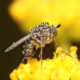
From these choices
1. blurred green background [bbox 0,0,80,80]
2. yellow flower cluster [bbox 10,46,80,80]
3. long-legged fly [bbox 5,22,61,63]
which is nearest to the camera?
yellow flower cluster [bbox 10,46,80,80]

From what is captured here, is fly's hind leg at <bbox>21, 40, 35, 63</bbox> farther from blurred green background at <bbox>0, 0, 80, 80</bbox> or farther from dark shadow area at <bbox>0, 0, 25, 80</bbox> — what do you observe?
dark shadow area at <bbox>0, 0, 25, 80</bbox>

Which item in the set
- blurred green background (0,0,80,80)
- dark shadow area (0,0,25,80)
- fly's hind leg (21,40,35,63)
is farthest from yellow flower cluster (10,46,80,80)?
dark shadow area (0,0,25,80)

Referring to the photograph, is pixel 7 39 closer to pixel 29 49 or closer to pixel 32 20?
pixel 32 20

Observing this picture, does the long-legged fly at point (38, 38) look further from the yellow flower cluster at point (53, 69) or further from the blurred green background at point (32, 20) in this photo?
the blurred green background at point (32, 20)

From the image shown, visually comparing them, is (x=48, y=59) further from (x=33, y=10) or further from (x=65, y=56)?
(x=33, y=10)

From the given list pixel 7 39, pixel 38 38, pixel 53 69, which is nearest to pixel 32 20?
pixel 7 39

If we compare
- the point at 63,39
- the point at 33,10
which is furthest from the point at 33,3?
the point at 63,39
